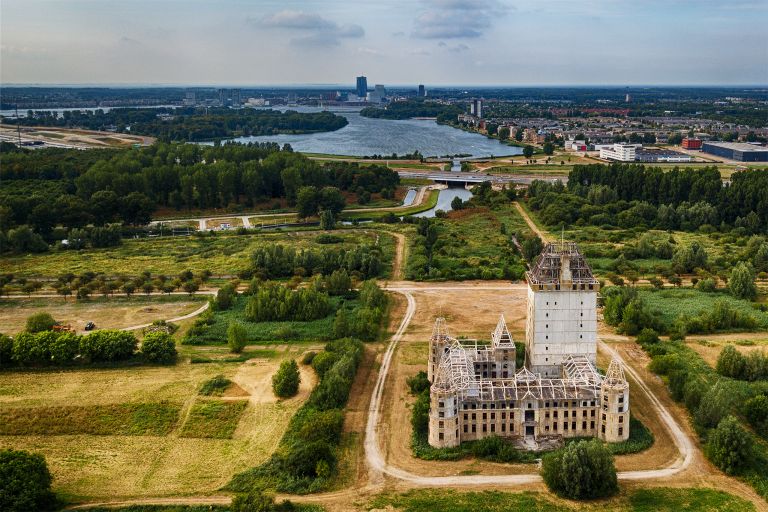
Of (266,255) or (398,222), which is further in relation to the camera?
(398,222)

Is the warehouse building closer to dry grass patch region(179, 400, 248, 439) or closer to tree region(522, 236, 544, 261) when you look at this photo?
tree region(522, 236, 544, 261)

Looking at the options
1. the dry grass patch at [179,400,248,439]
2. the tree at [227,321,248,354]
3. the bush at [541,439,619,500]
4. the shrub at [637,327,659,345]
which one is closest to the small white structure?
the shrub at [637,327,659,345]

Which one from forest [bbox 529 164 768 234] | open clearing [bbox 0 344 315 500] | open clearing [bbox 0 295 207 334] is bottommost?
open clearing [bbox 0 344 315 500]

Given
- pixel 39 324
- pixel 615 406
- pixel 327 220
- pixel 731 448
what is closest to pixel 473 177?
pixel 327 220

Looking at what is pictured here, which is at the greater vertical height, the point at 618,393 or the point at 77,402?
the point at 618,393

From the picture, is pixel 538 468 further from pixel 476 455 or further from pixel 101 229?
pixel 101 229

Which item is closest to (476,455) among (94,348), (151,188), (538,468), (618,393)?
(538,468)

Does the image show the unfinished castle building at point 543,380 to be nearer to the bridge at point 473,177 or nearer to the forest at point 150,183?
the forest at point 150,183
